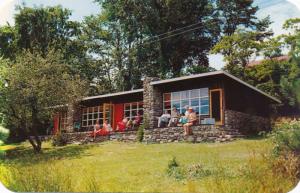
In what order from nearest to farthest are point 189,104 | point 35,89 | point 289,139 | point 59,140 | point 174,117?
point 289,139
point 174,117
point 189,104
point 59,140
point 35,89

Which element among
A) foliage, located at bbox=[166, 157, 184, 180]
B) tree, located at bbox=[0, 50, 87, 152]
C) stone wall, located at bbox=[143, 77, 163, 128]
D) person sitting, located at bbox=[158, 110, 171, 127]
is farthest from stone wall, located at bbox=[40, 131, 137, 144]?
foliage, located at bbox=[166, 157, 184, 180]

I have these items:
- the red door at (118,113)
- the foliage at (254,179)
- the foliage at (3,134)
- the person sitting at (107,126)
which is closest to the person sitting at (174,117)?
the red door at (118,113)

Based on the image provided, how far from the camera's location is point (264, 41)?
714 centimetres

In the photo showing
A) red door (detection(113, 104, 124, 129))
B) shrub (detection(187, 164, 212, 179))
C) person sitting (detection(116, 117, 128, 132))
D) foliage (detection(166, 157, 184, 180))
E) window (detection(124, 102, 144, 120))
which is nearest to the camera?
shrub (detection(187, 164, 212, 179))

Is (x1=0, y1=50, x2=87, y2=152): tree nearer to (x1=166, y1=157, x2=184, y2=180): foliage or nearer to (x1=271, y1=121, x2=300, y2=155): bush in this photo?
(x1=166, y1=157, x2=184, y2=180): foliage

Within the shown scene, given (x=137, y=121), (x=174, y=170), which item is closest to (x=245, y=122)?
(x=174, y=170)

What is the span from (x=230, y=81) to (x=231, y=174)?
54.5 inches

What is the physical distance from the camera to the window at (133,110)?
880 cm

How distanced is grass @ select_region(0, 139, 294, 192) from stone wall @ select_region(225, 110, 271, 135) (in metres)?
0.18

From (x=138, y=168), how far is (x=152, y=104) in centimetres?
175

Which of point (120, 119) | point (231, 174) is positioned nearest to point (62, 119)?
point (120, 119)

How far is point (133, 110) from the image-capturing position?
909 centimetres

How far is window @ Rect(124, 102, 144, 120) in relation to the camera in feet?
28.9

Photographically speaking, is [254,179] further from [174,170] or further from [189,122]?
[189,122]
